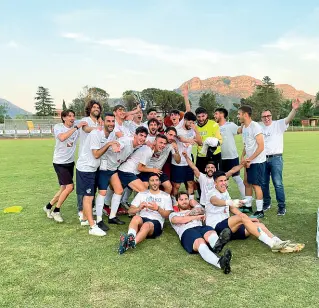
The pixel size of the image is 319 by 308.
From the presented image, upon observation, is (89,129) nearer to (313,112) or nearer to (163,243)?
(163,243)

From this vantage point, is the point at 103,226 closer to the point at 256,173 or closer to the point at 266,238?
the point at 266,238

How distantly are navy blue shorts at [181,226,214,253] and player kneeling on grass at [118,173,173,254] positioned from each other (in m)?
0.56

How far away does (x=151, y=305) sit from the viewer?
123 inches

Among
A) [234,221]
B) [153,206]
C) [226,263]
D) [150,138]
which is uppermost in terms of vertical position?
[150,138]

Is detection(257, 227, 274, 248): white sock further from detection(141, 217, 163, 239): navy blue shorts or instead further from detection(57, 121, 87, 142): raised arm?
detection(57, 121, 87, 142): raised arm

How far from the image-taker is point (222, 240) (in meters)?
4.18

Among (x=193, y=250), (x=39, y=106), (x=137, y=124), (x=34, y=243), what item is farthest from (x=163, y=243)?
(x=39, y=106)

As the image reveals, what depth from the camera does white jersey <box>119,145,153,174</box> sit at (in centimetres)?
597

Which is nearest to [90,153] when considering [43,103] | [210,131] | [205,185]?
[205,185]

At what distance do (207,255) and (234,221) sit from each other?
32.4 inches

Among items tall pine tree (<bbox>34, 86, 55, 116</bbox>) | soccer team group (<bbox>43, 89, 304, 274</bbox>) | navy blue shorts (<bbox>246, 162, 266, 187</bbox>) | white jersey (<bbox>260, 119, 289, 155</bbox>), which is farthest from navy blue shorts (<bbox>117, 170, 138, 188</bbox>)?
tall pine tree (<bbox>34, 86, 55, 116</bbox>)

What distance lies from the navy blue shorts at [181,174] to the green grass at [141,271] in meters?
1.20

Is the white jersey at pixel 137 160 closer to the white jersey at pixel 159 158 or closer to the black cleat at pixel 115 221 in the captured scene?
the white jersey at pixel 159 158

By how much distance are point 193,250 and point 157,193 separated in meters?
1.28
